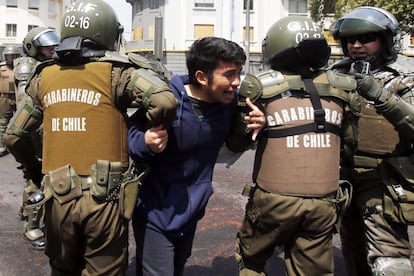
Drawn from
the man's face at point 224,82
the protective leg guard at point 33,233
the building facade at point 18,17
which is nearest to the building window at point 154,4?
the building facade at point 18,17

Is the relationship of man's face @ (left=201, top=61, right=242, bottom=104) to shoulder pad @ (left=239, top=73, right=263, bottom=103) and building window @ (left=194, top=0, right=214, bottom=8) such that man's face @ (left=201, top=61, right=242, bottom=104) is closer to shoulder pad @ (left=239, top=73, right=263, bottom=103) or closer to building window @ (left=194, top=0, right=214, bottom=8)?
shoulder pad @ (left=239, top=73, right=263, bottom=103)

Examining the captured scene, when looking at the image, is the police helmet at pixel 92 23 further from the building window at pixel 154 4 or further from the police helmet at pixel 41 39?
the building window at pixel 154 4

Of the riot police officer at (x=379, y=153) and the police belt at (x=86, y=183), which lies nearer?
the police belt at (x=86, y=183)

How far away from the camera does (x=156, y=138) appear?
2.21 metres

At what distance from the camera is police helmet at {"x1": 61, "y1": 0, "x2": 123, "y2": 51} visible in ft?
8.12

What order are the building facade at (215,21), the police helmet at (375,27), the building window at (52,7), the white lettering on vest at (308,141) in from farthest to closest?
the building window at (52,7) < the building facade at (215,21) < the police helmet at (375,27) < the white lettering on vest at (308,141)

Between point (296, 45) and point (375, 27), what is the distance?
2.47 feet

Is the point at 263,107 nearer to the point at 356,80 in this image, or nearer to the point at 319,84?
the point at 319,84

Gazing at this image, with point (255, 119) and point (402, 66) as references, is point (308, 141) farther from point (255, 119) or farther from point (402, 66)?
point (402, 66)

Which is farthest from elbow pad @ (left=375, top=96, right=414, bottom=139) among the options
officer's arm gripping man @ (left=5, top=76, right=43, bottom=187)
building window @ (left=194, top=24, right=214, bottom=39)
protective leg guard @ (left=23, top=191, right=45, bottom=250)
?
building window @ (left=194, top=24, right=214, bottom=39)

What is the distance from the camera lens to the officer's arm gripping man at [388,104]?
2.51 m

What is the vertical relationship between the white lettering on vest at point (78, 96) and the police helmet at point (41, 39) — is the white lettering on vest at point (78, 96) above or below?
below

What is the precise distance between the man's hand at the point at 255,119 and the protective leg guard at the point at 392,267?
1.18 m

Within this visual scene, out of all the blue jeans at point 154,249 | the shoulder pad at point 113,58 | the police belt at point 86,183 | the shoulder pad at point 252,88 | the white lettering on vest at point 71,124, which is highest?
the shoulder pad at point 113,58
